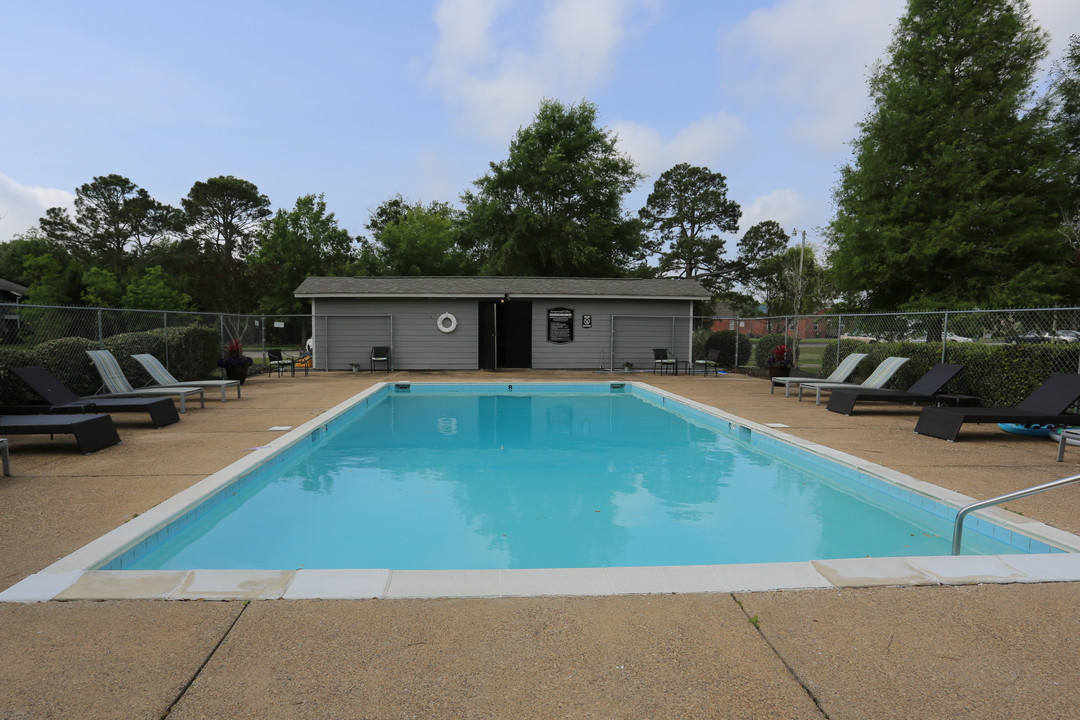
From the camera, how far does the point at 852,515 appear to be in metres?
4.89

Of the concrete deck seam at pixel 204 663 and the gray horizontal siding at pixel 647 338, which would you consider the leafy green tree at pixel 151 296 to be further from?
the concrete deck seam at pixel 204 663

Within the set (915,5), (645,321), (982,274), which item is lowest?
(645,321)

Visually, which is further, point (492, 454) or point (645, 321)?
point (645, 321)

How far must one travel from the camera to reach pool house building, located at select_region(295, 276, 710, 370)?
16844mm

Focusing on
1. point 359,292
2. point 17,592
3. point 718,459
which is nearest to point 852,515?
point 718,459

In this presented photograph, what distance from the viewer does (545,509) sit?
17.2 ft

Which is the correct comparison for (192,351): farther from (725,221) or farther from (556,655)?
(725,221)

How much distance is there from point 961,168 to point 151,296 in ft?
121

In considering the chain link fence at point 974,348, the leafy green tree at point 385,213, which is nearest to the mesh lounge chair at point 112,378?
the chain link fence at point 974,348

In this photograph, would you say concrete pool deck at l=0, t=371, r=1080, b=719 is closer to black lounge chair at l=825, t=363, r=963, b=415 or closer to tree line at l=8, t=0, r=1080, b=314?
black lounge chair at l=825, t=363, r=963, b=415

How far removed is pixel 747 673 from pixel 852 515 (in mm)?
3331

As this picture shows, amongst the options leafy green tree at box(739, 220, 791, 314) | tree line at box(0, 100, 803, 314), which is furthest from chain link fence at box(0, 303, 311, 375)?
leafy green tree at box(739, 220, 791, 314)

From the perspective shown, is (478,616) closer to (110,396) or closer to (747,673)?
(747,673)

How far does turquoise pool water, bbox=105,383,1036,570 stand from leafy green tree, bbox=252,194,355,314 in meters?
31.3
